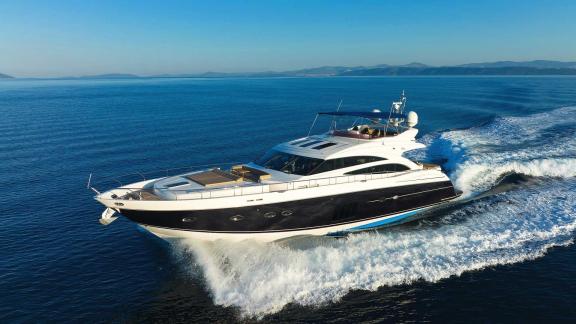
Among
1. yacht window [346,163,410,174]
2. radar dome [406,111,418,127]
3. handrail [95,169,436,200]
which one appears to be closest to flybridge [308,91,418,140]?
radar dome [406,111,418,127]

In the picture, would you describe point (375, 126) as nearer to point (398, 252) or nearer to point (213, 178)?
point (398, 252)

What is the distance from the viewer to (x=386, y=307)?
1175cm

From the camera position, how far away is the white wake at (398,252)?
12.2 meters

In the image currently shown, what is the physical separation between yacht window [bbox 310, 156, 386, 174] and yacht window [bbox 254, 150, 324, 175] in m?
0.21

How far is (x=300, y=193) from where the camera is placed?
14.9m

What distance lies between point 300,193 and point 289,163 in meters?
1.94

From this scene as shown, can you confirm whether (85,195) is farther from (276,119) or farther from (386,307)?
(276,119)

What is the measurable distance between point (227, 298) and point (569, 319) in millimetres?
9743

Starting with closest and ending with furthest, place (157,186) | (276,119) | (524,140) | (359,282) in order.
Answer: (359,282) < (157,186) < (524,140) < (276,119)

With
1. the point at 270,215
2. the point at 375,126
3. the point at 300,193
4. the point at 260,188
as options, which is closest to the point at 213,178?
the point at 260,188

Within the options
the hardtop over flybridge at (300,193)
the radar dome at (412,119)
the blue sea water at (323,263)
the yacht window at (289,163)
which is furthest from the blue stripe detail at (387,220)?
the radar dome at (412,119)

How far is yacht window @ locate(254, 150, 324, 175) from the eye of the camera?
16.0 meters

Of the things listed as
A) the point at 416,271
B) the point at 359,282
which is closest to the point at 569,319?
the point at 416,271

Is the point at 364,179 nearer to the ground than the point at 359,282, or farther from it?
farther from it
